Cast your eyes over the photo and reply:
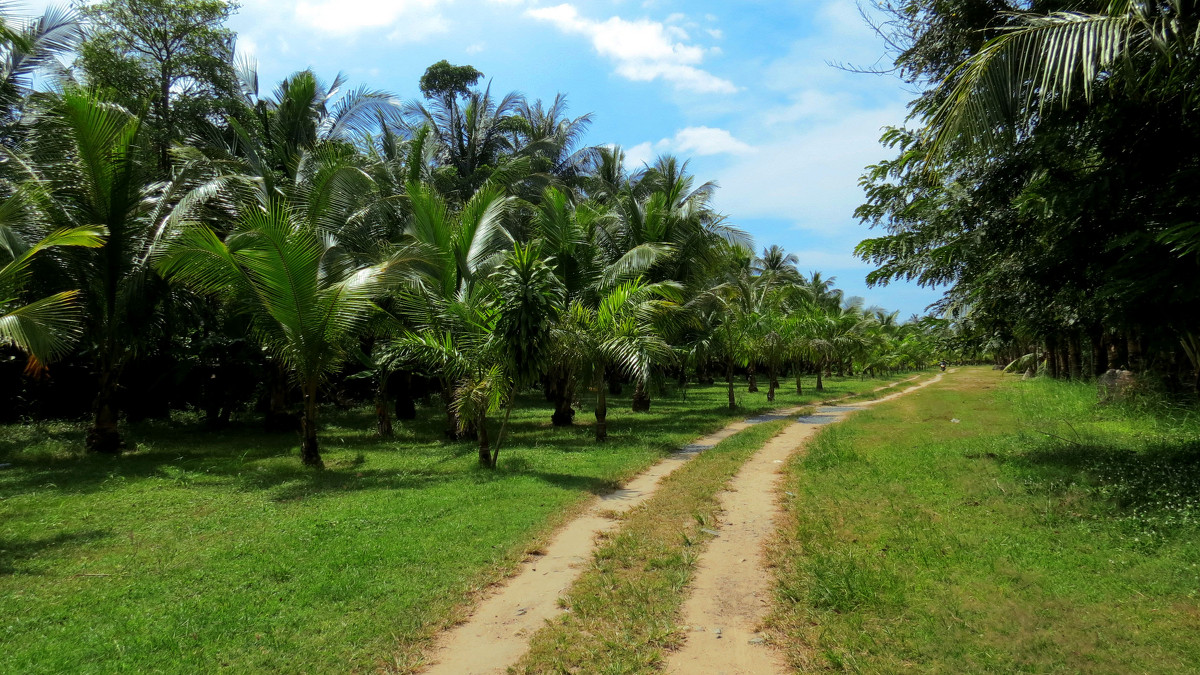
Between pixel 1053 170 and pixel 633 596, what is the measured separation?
778 cm

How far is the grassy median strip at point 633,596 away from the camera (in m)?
3.91

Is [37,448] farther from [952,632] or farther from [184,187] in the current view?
[952,632]

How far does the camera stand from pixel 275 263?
30.7 ft

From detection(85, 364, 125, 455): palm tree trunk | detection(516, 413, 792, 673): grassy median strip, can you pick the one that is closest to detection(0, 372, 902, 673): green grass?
detection(85, 364, 125, 455): palm tree trunk

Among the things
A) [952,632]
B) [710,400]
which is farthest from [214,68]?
[952,632]

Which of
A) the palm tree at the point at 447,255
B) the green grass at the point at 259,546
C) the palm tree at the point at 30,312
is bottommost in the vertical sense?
the green grass at the point at 259,546

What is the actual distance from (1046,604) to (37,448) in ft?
51.2

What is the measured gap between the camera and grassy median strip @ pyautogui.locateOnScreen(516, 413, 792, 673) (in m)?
3.91

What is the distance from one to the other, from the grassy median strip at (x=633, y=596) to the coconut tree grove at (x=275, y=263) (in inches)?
138

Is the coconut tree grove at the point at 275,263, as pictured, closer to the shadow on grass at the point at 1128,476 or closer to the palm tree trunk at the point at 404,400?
the palm tree trunk at the point at 404,400

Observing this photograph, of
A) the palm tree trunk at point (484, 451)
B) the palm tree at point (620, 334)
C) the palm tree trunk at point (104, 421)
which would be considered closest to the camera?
the palm tree trunk at point (484, 451)

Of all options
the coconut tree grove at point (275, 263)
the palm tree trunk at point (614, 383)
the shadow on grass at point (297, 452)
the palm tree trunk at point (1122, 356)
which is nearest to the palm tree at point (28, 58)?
the coconut tree grove at point (275, 263)

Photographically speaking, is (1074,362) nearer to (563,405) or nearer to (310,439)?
(563,405)

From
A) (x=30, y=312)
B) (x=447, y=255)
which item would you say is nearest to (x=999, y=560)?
(x=30, y=312)
